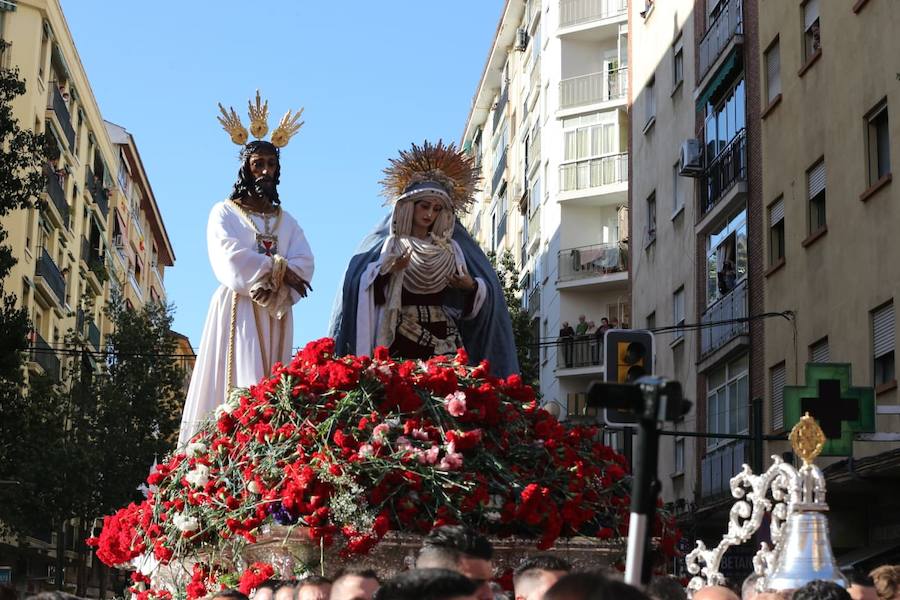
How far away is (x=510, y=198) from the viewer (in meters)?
60.9

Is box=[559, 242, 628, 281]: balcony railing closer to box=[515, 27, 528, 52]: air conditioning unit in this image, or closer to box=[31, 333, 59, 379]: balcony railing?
box=[515, 27, 528, 52]: air conditioning unit

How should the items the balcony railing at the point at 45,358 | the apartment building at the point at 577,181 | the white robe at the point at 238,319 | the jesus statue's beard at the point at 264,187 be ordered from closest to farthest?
1. the white robe at the point at 238,319
2. the jesus statue's beard at the point at 264,187
3. the apartment building at the point at 577,181
4. the balcony railing at the point at 45,358

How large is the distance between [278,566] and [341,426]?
0.72 m

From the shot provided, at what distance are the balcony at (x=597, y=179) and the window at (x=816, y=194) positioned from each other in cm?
2080

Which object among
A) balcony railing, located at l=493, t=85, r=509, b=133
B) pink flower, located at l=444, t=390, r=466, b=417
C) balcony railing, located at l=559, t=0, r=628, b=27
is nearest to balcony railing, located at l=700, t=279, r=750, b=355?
balcony railing, located at l=559, t=0, r=628, b=27

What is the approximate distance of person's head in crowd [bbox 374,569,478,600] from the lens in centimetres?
397

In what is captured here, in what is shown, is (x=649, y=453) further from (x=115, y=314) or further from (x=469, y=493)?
(x=115, y=314)

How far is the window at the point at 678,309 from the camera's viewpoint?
35.7 meters

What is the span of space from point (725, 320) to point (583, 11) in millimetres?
19920

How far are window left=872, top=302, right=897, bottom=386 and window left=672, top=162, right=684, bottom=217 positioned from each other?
43.4 ft

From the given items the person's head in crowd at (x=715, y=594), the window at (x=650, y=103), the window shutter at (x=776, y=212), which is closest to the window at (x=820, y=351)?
the window shutter at (x=776, y=212)

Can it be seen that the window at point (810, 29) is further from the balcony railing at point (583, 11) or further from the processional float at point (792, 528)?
the balcony railing at point (583, 11)

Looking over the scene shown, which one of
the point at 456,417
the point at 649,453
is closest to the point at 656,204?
the point at 456,417

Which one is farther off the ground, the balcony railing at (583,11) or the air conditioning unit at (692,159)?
the balcony railing at (583,11)
